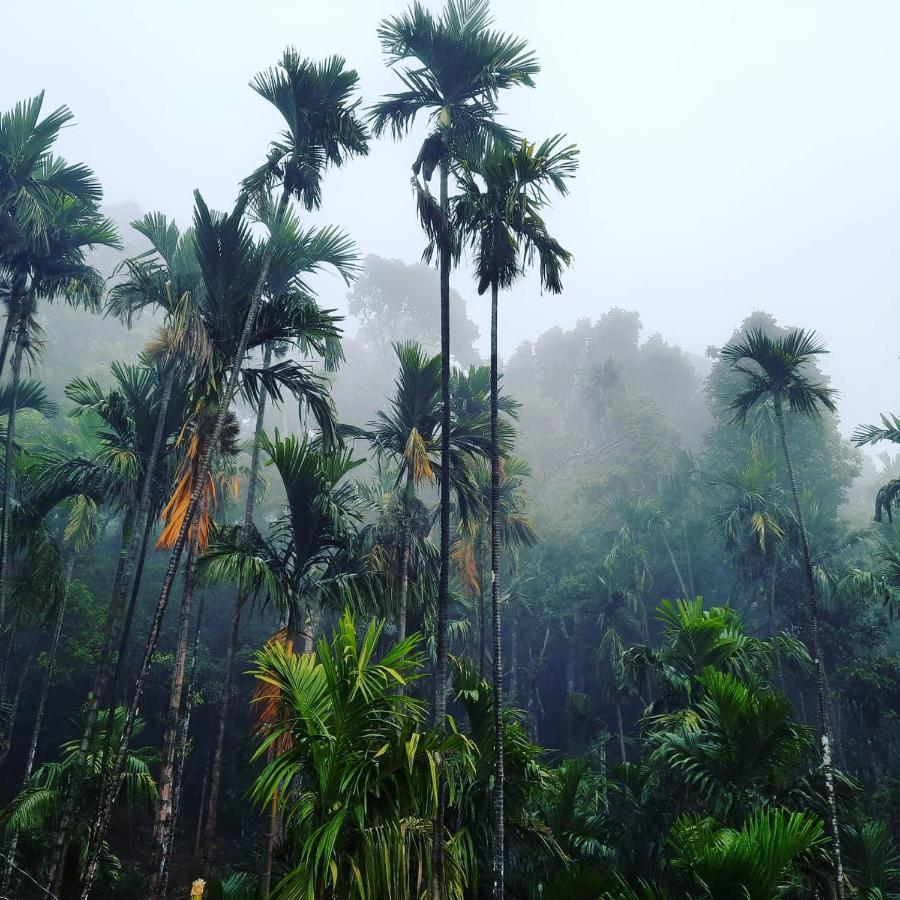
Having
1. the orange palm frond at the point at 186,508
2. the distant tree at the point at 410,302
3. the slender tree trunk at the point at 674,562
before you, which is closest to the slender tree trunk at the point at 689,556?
the slender tree trunk at the point at 674,562

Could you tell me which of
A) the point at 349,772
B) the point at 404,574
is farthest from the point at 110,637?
the point at 349,772

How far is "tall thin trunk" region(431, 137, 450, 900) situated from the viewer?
5.12 meters

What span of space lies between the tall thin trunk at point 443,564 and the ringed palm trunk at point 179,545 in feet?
7.75

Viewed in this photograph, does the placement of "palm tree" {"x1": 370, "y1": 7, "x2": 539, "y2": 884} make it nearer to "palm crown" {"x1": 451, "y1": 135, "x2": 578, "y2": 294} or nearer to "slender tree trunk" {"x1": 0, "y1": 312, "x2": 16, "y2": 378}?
"palm crown" {"x1": 451, "y1": 135, "x2": 578, "y2": 294}

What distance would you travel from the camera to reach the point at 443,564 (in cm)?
749

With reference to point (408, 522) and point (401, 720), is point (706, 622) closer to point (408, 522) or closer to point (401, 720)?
point (408, 522)

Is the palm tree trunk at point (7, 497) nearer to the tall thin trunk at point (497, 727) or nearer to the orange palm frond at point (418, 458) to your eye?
the orange palm frond at point (418, 458)

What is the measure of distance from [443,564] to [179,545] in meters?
3.02

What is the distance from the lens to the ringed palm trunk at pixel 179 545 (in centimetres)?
548

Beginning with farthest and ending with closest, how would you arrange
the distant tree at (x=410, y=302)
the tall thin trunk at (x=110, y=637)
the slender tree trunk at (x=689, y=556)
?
the distant tree at (x=410, y=302), the slender tree trunk at (x=689, y=556), the tall thin trunk at (x=110, y=637)

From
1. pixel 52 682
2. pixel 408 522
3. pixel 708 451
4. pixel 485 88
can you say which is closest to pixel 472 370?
pixel 408 522

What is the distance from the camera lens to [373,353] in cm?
6038

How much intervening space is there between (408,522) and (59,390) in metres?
30.4

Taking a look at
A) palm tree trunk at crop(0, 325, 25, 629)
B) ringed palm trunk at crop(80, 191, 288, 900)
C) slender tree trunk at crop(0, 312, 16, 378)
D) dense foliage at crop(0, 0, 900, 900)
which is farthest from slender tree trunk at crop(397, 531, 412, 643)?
slender tree trunk at crop(0, 312, 16, 378)
